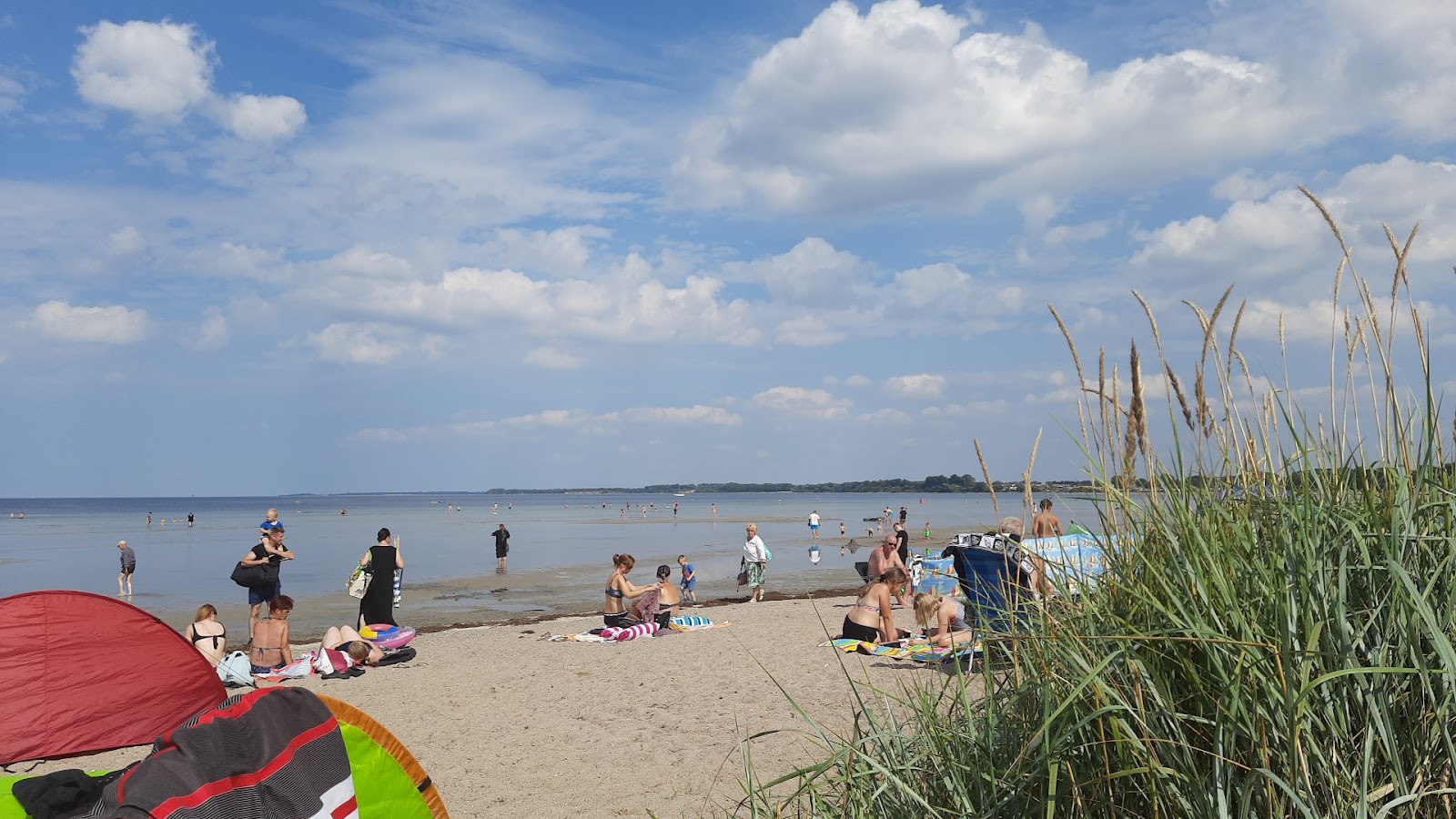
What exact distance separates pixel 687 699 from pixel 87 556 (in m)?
32.6

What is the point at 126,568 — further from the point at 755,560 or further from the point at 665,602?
the point at 665,602

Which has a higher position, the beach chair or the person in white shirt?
the beach chair

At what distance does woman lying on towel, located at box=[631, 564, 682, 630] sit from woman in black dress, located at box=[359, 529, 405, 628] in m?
2.85

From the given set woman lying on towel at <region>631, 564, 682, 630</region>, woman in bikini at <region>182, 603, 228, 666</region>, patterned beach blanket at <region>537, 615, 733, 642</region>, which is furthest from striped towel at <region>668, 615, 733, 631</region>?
woman in bikini at <region>182, 603, 228, 666</region>

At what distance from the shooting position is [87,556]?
3266cm

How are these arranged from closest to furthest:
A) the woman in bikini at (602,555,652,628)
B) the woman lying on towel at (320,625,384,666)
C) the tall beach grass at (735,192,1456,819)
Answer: the tall beach grass at (735,192,1456,819), the woman lying on towel at (320,625,384,666), the woman in bikini at (602,555,652,628)

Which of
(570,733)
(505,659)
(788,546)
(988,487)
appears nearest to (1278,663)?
(988,487)

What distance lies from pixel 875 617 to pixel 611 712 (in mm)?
3238

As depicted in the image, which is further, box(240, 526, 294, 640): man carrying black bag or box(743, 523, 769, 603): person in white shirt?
box(743, 523, 769, 603): person in white shirt

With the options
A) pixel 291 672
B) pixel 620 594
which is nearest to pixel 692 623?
pixel 620 594

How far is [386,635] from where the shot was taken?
35.6 feet

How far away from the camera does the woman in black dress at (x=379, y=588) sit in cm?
1125

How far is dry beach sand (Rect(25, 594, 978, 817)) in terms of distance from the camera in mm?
5344

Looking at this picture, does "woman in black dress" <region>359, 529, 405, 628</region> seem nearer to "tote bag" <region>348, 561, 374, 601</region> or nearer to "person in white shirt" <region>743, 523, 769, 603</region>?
"tote bag" <region>348, 561, 374, 601</region>
